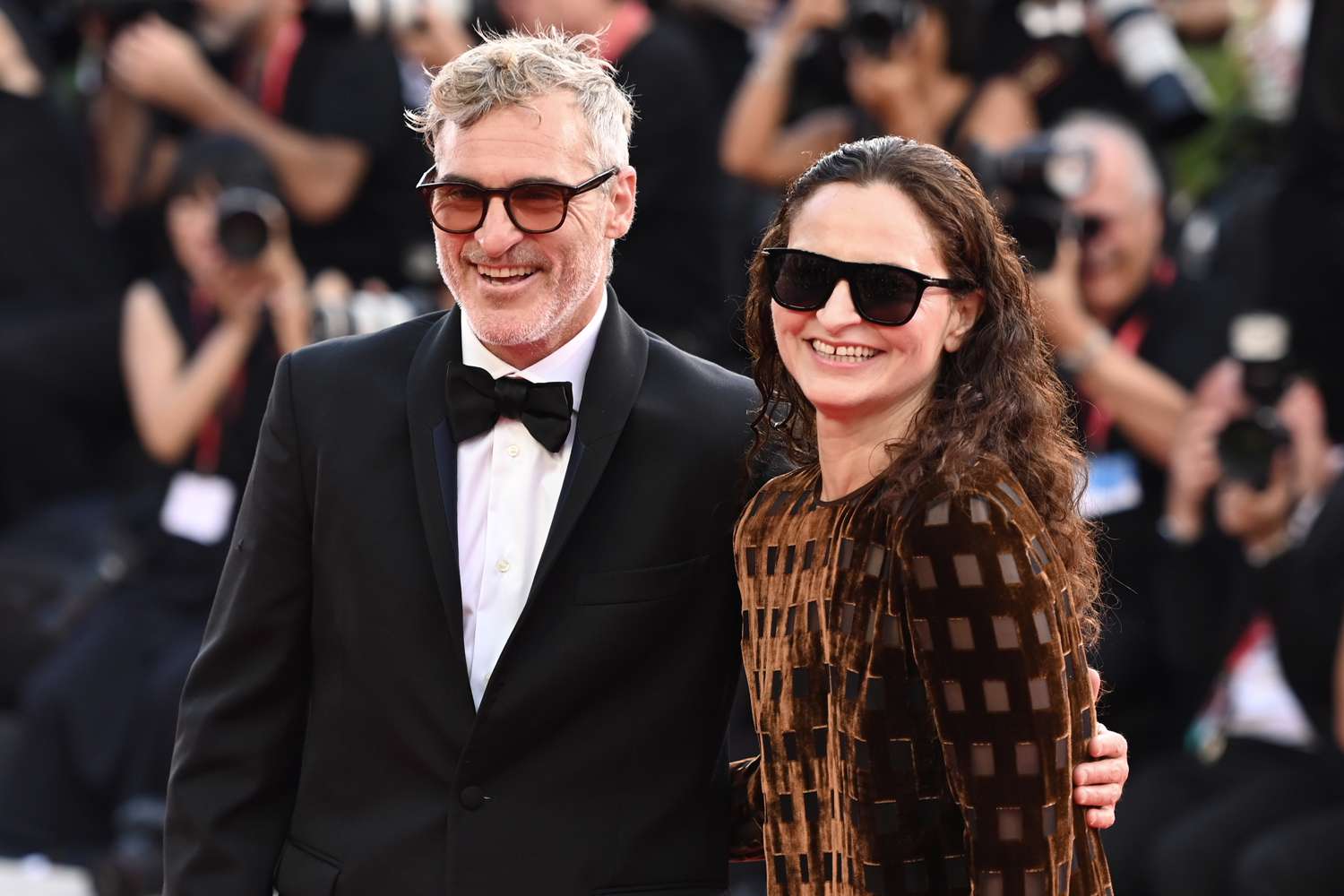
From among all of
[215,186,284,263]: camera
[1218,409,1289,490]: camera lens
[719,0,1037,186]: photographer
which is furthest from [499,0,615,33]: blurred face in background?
[1218,409,1289,490]: camera lens

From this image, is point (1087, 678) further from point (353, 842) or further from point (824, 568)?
point (353, 842)

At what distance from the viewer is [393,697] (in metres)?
2.48

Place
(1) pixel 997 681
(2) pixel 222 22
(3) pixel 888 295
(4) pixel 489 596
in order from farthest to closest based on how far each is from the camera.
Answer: (2) pixel 222 22 < (4) pixel 489 596 < (3) pixel 888 295 < (1) pixel 997 681

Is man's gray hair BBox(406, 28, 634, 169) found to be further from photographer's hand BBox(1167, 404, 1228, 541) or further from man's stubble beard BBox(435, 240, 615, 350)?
photographer's hand BBox(1167, 404, 1228, 541)

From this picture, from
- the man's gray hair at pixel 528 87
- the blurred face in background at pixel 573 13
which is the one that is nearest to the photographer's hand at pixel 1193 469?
the blurred face in background at pixel 573 13

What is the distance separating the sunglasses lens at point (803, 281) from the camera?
7.39ft

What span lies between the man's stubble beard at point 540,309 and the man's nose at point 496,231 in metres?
0.05

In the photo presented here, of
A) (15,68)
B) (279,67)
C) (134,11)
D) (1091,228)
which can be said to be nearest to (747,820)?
(1091,228)

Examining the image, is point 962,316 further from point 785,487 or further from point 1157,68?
point 1157,68

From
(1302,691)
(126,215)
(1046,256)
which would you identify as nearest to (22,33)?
(126,215)

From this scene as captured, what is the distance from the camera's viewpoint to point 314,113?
5855mm

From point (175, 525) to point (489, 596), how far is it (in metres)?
3.16

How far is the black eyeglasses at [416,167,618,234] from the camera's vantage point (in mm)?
2471

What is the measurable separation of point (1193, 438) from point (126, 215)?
11.9 feet
